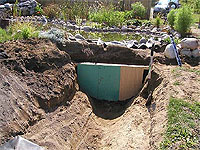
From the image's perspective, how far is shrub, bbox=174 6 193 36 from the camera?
10.1 m

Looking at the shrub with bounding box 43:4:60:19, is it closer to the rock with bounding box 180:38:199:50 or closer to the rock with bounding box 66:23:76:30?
the rock with bounding box 66:23:76:30

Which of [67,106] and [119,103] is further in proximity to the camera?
[119,103]

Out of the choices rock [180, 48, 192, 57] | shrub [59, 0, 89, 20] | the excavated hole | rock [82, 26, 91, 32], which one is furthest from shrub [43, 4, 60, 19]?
rock [180, 48, 192, 57]

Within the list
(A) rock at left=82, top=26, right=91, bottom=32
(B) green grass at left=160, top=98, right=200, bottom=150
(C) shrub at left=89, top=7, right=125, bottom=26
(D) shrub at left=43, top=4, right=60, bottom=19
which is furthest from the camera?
(D) shrub at left=43, top=4, right=60, bottom=19

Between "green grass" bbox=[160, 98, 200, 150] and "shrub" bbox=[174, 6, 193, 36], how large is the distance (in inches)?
236

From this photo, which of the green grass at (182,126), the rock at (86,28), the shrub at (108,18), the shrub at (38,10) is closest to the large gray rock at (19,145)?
the green grass at (182,126)

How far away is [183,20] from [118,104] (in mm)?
5225

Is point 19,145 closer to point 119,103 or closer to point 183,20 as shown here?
point 119,103

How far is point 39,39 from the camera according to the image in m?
6.97

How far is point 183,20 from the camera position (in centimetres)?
1030

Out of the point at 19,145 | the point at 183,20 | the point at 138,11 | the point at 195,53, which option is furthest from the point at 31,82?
the point at 138,11

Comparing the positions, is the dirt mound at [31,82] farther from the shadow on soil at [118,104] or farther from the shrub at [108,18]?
the shrub at [108,18]

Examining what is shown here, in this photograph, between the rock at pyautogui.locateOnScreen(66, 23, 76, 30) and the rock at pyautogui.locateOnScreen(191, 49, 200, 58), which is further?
the rock at pyautogui.locateOnScreen(66, 23, 76, 30)

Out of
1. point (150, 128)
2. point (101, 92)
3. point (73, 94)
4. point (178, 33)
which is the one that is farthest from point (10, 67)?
point (178, 33)
